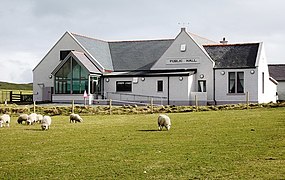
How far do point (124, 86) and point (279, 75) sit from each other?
32.6m

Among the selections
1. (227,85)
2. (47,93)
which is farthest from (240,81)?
(47,93)

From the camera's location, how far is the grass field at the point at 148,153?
12.9 metres

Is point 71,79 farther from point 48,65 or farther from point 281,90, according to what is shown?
point 281,90

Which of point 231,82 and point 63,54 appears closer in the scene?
point 231,82

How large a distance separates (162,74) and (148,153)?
119ft

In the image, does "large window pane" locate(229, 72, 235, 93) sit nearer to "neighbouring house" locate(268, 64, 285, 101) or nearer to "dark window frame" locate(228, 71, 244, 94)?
"dark window frame" locate(228, 71, 244, 94)

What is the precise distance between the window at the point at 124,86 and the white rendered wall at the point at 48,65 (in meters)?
7.59

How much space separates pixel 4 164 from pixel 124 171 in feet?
13.1

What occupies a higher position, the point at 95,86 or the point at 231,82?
the point at 231,82

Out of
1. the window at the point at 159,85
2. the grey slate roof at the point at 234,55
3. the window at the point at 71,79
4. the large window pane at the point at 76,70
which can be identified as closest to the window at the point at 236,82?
the grey slate roof at the point at 234,55

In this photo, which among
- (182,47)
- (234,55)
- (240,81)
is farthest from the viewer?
(182,47)

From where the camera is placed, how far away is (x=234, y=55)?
2067 inches

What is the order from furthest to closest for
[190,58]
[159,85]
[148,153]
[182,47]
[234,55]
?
[182,47] → [190,58] → [159,85] → [234,55] → [148,153]

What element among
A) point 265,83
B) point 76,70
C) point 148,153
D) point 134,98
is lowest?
point 148,153
